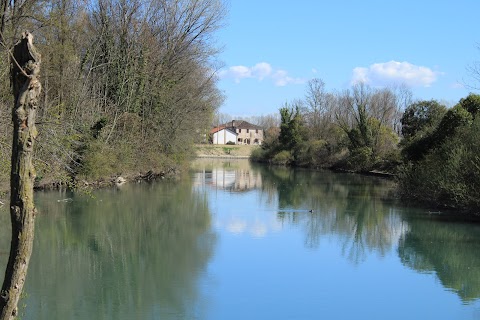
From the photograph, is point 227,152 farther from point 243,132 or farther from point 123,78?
point 123,78

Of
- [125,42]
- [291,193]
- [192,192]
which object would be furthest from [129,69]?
[291,193]

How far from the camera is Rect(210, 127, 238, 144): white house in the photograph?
300ft

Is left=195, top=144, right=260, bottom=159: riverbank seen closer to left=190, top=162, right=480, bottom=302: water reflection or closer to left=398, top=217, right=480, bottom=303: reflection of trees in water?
left=190, top=162, right=480, bottom=302: water reflection

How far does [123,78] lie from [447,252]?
1889cm

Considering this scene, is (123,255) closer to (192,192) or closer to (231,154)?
(192,192)

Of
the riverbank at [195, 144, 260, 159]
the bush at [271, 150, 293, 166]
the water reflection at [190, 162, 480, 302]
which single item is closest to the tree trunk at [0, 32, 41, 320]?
the water reflection at [190, 162, 480, 302]

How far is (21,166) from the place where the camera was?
3498mm

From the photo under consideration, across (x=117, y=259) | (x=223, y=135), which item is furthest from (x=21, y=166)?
(x=223, y=135)

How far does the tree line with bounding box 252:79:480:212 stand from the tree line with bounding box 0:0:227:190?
39.6 ft

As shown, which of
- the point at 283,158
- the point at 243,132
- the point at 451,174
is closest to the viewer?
the point at 451,174

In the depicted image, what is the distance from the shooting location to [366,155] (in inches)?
1505

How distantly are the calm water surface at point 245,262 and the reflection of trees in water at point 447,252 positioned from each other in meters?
0.03

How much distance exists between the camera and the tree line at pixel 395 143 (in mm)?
16025

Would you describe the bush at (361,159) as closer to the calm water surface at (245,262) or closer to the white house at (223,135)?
the calm water surface at (245,262)
